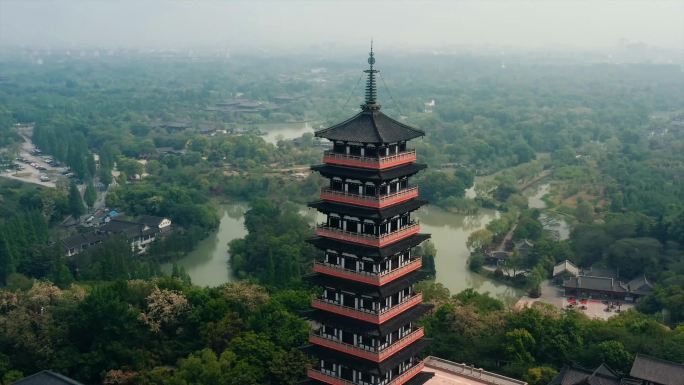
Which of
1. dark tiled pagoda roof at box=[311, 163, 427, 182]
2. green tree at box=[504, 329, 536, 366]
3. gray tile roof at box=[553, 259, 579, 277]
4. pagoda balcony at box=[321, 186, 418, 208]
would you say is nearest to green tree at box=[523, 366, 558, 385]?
green tree at box=[504, 329, 536, 366]

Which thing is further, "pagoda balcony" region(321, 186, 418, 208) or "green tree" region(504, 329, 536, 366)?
"green tree" region(504, 329, 536, 366)

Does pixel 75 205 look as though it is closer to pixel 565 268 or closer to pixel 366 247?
pixel 565 268

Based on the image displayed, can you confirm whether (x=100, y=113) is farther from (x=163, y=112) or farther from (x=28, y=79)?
(x=28, y=79)

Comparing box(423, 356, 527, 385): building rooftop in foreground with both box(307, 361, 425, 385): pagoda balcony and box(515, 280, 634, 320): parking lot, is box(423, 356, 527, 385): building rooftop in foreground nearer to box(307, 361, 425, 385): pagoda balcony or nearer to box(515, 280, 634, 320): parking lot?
box(307, 361, 425, 385): pagoda balcony

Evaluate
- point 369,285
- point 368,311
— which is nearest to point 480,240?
point 368,311

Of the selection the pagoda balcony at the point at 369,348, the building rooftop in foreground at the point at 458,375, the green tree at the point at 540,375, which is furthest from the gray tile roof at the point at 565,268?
the pagoda balcony at the point at 369,348
